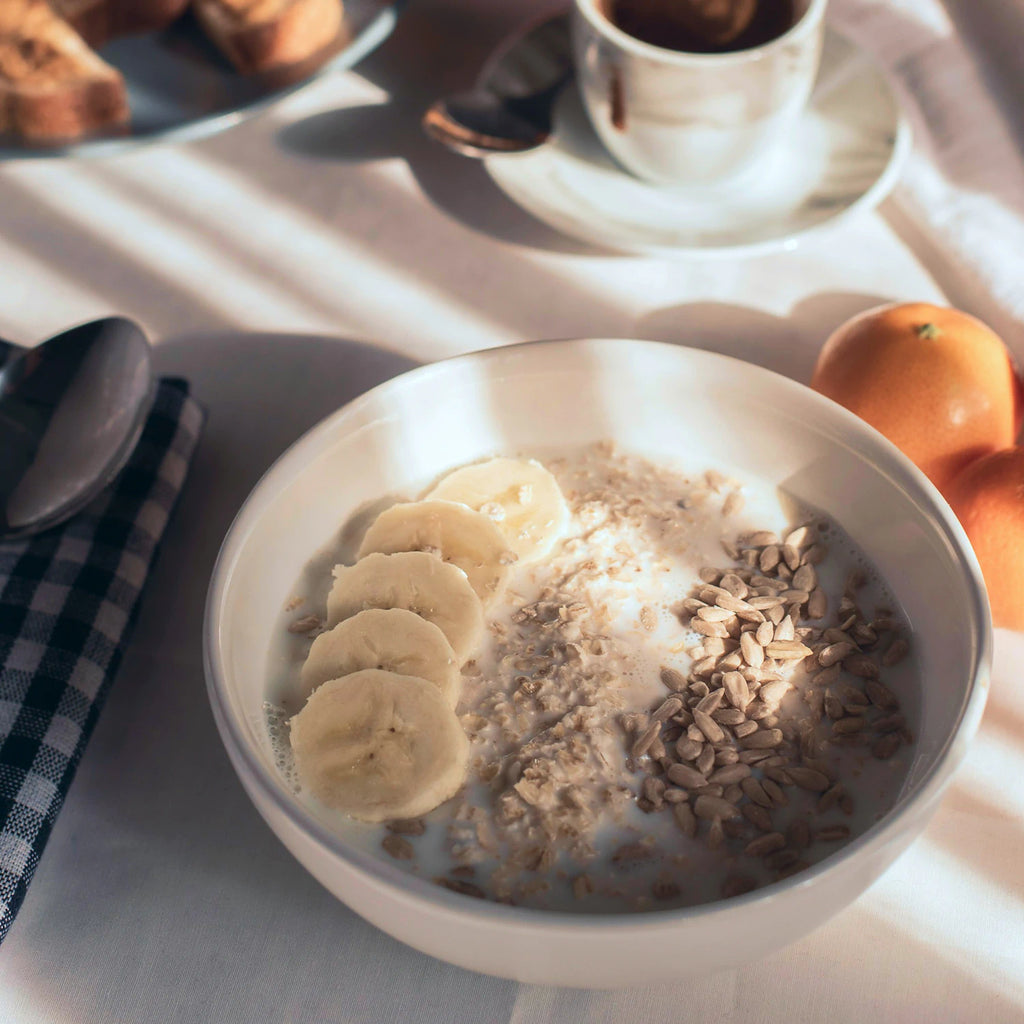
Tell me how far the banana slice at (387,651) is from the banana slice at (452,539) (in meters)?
0.08

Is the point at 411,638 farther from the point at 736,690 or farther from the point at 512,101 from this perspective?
the point at 512,101

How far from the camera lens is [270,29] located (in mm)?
1142

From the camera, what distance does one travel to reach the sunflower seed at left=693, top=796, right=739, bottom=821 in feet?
2.03

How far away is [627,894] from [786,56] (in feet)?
2.33

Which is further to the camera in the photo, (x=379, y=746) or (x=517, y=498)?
(x=517, y=498)

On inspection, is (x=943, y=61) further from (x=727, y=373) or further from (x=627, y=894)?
(x=627, y=894)

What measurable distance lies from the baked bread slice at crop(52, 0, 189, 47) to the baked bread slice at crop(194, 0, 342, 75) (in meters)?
0.06

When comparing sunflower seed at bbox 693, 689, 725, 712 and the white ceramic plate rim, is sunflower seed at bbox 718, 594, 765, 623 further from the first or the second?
the white ceramic plate rim

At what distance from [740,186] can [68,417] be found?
65cm

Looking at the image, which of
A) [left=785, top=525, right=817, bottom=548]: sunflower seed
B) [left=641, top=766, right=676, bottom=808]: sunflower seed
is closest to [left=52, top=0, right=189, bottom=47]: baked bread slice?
[left=785, top=525, right=817, bottom=548]: sunflower seed

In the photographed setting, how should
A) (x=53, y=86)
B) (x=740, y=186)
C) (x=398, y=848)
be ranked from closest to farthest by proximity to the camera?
(x=398, y=848) → (x=740, y=186) → (x=53, y=86)

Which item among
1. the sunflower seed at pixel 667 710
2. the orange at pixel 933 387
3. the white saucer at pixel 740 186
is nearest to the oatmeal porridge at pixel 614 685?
the sunflower seed at pixel 667 710

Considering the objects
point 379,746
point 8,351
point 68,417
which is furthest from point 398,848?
point 8,351

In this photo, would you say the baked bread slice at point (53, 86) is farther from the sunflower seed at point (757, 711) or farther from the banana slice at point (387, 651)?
the sunflower seed at point (757, 711)
